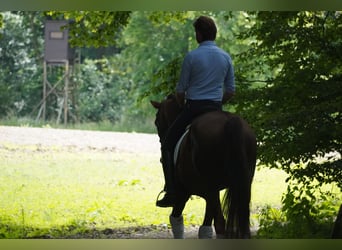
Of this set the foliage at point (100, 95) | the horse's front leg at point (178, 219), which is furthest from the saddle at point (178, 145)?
the foliage at point (100, 95)

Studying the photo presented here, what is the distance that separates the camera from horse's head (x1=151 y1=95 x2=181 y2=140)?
6.74 m

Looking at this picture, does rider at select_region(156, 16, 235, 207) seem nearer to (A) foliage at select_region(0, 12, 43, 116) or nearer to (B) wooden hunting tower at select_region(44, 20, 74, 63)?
(B) wooden hunting tower at select_region(44, 20, 74, 63)

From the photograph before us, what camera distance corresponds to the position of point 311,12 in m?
8.26

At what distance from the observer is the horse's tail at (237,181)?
5.82 meters

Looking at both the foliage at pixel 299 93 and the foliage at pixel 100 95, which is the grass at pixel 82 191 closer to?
the foliage at pixel 100 95

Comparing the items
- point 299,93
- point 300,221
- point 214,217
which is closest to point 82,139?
point 300,221

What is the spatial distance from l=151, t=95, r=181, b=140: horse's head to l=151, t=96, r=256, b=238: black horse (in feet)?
1.77

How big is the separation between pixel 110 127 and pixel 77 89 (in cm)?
67

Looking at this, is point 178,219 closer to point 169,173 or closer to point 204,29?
point 169,173

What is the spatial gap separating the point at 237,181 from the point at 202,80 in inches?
36.9

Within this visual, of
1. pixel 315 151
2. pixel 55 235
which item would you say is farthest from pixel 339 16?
pixel 55 235

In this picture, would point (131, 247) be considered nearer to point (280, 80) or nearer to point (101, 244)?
point (101, 244)

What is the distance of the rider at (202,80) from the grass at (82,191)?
2568mm

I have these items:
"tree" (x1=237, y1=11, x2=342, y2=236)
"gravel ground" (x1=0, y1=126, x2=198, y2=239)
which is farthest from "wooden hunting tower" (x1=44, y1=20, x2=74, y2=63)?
"tree" (x1=237, y1=11, x2=342, y2=236)
